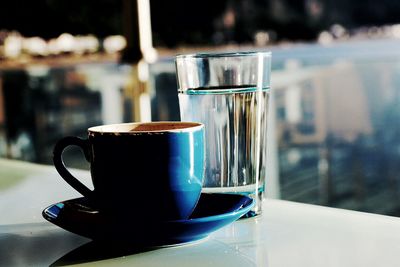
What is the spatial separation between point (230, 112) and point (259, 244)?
0.10 m

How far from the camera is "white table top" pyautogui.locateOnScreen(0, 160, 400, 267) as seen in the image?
37 centimetres

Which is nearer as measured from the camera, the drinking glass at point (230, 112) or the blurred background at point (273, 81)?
the drinking glass at point (230, 112)

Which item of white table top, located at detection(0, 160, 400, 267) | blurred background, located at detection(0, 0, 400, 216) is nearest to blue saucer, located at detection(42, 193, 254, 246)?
white table top, located at detection(0, 160, 400, 267)

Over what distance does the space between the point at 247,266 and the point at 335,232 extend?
0.08m

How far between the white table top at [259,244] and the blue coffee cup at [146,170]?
24 millimetres

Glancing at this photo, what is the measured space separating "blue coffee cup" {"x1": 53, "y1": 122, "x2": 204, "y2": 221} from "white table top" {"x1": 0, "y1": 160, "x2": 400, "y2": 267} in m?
0.02

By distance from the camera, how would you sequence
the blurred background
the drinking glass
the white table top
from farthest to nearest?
the blurred background < the drinking glass < the white table top

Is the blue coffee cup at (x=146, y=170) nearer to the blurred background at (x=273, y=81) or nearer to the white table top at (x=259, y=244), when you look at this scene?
the white table top at (x=259, y=244)

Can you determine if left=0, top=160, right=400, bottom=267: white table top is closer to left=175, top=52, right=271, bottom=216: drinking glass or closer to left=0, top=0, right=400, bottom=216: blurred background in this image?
left=175, top=52, right=271, bottom=216: drinking glass

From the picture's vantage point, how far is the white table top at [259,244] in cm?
37

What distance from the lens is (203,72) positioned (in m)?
0.48

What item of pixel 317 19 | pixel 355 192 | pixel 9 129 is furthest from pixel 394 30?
pixel 355 192

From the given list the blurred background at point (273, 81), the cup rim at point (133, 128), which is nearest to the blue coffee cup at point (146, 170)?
the cup rim at point (133, 128)

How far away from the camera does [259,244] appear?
1.31 feet
